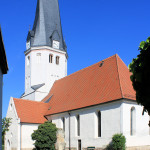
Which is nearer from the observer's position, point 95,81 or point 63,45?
point 95,81

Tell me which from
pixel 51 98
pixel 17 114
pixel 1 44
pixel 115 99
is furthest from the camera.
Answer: pixel 51 98

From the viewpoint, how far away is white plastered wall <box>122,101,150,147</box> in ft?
66.0

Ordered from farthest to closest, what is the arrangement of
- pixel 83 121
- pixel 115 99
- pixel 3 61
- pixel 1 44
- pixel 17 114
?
pixel 17 114, pixel 83 121, pixel 115 99, pixel 3 61, pixel 1 44

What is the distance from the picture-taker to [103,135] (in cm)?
2159

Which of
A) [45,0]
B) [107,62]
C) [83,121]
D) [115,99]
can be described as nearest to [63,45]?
[45,0]

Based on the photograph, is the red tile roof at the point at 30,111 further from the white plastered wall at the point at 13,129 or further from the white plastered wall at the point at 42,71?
the white plastered wall at the point at 42,71

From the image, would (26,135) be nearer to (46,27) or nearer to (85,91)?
(85,91)

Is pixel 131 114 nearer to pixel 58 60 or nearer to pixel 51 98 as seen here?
pixel 51 98

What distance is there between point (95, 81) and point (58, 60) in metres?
12.2

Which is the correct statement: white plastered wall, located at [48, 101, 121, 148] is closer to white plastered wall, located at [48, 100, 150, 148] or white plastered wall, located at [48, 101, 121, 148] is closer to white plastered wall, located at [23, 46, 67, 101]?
white plastered wall, located at [48, 100, 150, 148]

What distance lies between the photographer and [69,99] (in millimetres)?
27531

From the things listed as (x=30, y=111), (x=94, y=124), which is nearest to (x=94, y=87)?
(x=94, y=124)

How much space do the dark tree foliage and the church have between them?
14185mm

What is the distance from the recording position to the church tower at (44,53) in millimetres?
34969
